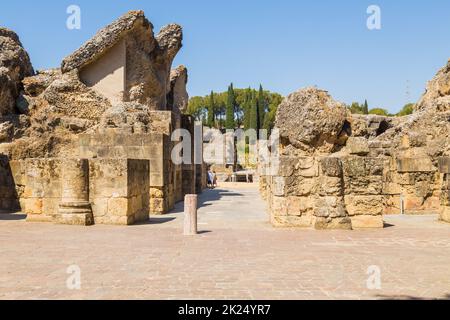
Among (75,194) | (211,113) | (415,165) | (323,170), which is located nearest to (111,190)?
(75,194)

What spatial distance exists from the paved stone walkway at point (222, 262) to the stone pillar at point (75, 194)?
1.40 ft

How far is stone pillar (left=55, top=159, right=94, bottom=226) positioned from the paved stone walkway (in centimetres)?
43

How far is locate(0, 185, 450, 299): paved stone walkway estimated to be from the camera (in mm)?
4439

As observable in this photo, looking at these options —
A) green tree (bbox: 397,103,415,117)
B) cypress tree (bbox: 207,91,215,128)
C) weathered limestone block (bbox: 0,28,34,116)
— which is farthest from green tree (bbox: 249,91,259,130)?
weathered limestone block (bbox: 0,28,34,116)

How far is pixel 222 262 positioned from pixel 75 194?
15.9 feet

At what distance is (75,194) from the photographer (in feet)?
31.6

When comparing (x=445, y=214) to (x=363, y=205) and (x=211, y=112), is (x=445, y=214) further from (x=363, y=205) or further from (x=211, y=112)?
(x=211, y=112)

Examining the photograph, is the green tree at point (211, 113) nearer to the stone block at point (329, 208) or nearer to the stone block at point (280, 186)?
the stone block at point (280, 186)

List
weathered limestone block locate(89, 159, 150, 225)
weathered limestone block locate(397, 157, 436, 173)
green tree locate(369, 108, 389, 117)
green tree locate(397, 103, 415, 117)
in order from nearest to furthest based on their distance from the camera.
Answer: weathered limestone block locate(89, 159, 150, 225)
weathered limestone block locate(397, 157, 436, 173)
green tree locate(397, 103, 415, 117)
green tree locate(369, 108, 389, 117)

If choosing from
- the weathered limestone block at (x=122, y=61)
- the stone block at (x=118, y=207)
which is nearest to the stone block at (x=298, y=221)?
the stone block at (x=118, y=207)

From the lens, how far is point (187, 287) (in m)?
4.57

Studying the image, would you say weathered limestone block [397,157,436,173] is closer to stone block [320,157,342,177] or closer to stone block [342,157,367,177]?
stone block [342,157,367,177]

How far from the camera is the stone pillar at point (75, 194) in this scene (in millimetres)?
9594
